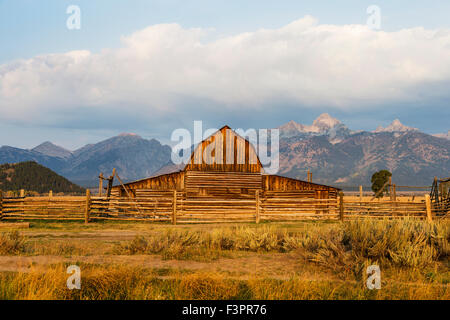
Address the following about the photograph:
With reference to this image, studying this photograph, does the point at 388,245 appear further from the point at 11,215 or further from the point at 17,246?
the point at 11,215

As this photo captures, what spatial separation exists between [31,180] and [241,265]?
122 metres

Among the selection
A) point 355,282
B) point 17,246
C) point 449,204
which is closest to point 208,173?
point 449,204

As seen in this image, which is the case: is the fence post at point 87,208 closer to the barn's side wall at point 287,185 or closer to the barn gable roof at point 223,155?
the barn gable roof at point 223,155

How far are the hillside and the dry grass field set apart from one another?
111688 mm

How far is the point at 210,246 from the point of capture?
443 inches

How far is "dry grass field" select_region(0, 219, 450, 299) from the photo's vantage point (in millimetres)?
6469

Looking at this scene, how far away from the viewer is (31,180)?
115 meters

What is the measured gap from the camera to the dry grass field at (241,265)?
6.47m

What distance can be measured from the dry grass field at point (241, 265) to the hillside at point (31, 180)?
366 feet

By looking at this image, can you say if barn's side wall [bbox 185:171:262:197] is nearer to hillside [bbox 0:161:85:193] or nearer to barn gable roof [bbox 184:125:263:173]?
barn gable roof [bbox 184:125:263:173]
